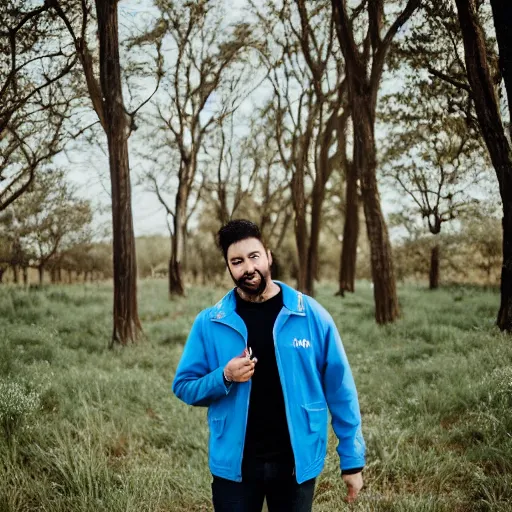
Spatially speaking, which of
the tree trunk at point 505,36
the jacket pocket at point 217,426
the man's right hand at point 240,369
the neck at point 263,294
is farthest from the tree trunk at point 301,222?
the man's right hand at point 240,369

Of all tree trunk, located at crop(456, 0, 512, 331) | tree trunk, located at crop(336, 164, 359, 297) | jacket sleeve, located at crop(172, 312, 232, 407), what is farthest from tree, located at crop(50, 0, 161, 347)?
tree trunk, located at crop(336, 164, 359, 297)

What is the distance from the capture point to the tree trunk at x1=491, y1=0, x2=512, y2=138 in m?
4.84

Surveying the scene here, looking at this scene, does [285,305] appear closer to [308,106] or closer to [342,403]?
[342,403]

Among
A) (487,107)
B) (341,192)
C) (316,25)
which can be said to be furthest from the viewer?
(341,192)

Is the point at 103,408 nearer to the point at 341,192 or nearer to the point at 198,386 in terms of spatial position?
the point at 198,386

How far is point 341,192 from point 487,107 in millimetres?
20833

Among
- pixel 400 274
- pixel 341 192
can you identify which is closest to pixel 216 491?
pixel 400 274

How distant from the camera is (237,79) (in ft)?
63.5

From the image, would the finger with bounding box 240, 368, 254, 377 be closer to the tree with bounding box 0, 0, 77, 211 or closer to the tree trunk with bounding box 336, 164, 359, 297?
the tree with bounding box 0, 0, 77, 211

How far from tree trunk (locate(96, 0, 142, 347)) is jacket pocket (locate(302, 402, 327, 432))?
7.73 metres

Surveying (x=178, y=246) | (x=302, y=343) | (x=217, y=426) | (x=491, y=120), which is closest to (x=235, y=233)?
(x=302, y=343)

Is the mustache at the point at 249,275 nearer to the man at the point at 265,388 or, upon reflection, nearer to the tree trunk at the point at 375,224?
the man at the point at 265,388

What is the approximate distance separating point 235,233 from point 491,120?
7260 millimetres

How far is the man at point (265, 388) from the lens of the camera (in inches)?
84.3
